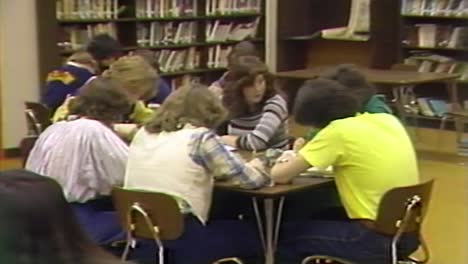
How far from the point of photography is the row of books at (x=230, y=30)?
1001 cm

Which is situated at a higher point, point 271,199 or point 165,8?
point 165,8

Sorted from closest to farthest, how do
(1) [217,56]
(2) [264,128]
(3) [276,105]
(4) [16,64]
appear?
(2) [264,128], (3) [276,105], (4) [16,64], (1) [217,56]

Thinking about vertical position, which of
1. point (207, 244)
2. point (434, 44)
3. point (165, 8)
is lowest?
point (207, 244)

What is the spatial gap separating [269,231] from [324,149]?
18.5 inches

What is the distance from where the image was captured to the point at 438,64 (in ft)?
31.2

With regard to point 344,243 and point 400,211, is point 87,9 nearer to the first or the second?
point 344,243

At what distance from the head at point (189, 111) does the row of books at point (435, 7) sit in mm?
5761

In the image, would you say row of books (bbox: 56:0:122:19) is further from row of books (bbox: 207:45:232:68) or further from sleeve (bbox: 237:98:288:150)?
sleeve (bbox: 237:98:288:150)

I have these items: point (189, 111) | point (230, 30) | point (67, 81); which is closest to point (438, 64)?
point (230, 30)

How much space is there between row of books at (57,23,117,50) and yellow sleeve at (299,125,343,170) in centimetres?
501

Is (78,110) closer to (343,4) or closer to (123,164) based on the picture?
(123,164)

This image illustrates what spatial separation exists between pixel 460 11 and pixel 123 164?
19.3ft

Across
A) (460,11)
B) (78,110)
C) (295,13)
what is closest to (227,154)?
(78,110)

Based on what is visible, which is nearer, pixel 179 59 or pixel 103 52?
pixel 103 52
